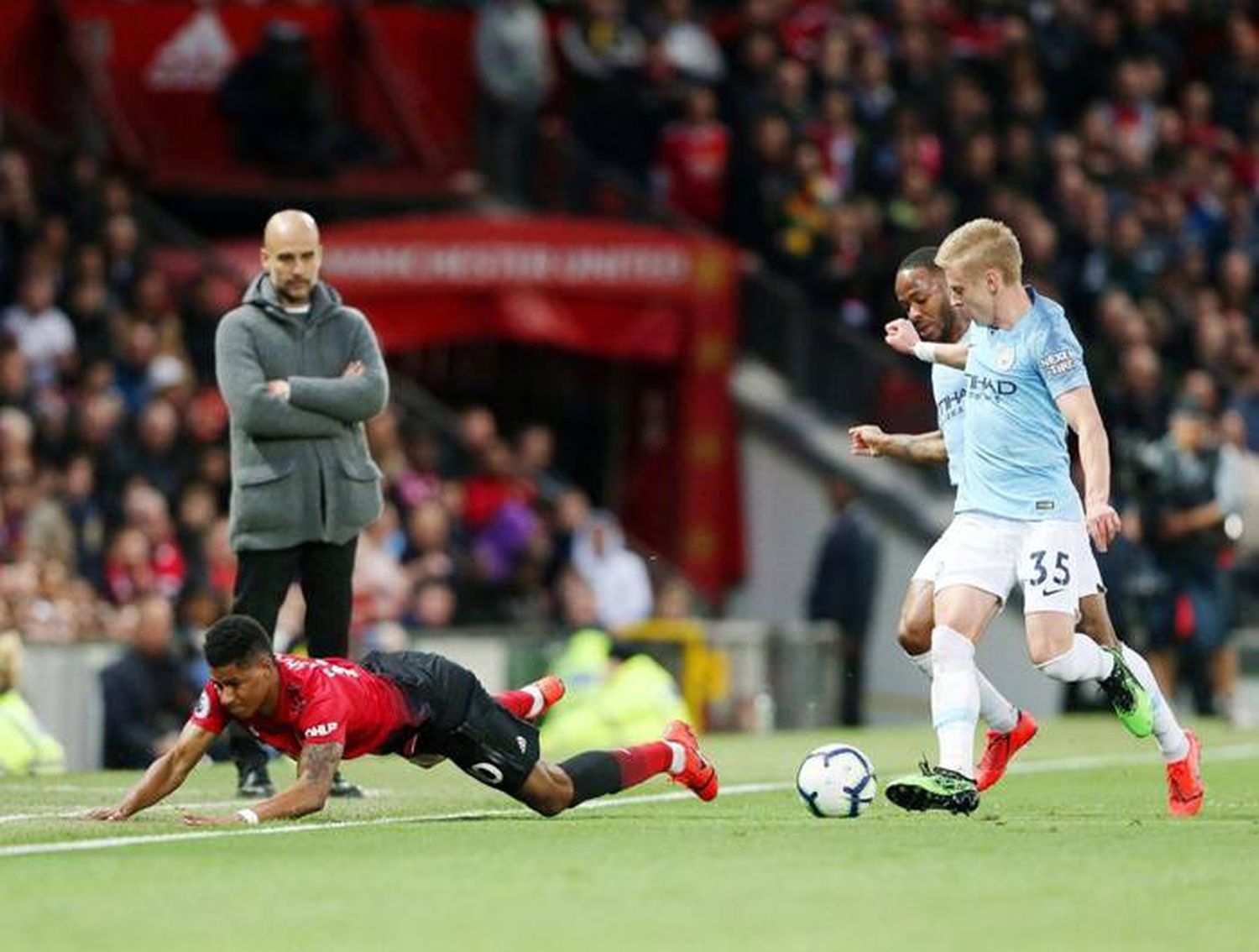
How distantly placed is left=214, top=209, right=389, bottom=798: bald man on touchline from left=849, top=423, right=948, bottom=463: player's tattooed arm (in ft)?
6.02

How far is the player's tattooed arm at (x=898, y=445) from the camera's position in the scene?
12242 mm

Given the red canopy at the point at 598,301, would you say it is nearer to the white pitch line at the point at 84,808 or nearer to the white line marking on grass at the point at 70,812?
the white pitch line at the point at 84,808

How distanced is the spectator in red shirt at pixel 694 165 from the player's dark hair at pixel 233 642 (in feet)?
50.5

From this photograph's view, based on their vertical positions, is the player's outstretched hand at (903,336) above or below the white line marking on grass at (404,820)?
above

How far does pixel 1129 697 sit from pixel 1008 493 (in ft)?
2.78

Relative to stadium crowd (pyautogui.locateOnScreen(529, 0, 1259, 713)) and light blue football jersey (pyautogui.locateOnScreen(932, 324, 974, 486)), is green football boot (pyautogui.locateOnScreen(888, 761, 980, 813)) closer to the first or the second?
light blue football jersey (pyautogui.locateOnScreen(932, 324, 974, 486))

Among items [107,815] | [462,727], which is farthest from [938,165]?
[107,815]

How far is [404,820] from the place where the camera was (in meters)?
11.9

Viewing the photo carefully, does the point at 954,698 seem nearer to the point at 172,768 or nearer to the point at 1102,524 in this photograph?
the point at 1102,524

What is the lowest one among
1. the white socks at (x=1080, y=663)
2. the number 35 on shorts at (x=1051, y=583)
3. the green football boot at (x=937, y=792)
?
the green football boot at (x=937, y=792)

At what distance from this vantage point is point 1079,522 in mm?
11992

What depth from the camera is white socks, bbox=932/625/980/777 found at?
11672 mm

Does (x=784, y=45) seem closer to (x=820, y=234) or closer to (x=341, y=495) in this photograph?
(x=820, y=234)

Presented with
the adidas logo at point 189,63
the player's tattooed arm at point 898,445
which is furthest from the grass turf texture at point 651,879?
the adidas logo at point 189,63
